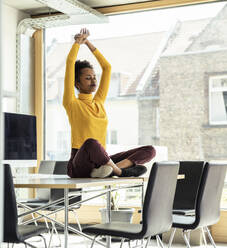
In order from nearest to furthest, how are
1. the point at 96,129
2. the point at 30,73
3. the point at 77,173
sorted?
the point at 77,173 → the point at 96,129 → the point at 30,73

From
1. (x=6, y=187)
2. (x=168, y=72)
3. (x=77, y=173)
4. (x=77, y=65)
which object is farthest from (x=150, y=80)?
(x=6, y=187)

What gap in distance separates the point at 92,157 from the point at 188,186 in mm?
1393

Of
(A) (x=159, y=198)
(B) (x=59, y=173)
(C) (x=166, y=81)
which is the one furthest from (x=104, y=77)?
(C) (x=166, y=81)

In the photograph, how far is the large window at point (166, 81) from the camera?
17.6ft

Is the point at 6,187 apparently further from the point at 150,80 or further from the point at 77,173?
Answer: the point at 150,80

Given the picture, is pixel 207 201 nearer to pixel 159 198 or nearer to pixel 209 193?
pixel 209 193

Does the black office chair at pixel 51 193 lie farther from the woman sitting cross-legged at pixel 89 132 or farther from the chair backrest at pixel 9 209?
the chair backrest at pixel 9 209

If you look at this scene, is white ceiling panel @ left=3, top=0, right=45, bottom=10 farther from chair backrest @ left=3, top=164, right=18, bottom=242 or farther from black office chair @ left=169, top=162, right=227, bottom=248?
chair backrest @ left=3, top=164, right=18, bottom=242

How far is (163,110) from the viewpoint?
5594 mm

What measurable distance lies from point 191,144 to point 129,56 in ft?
4.18

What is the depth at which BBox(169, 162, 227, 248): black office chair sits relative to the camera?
3.27 m

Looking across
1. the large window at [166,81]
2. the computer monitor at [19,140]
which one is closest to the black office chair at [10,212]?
the computer monitor at [19,140]

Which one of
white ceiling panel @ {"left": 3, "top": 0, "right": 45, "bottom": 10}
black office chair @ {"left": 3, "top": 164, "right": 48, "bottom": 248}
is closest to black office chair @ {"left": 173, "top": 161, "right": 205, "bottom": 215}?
black office chair @ {"left": 3, "top": 164, "right": 48, "bottom": 248}

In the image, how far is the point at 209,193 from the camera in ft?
11.1
